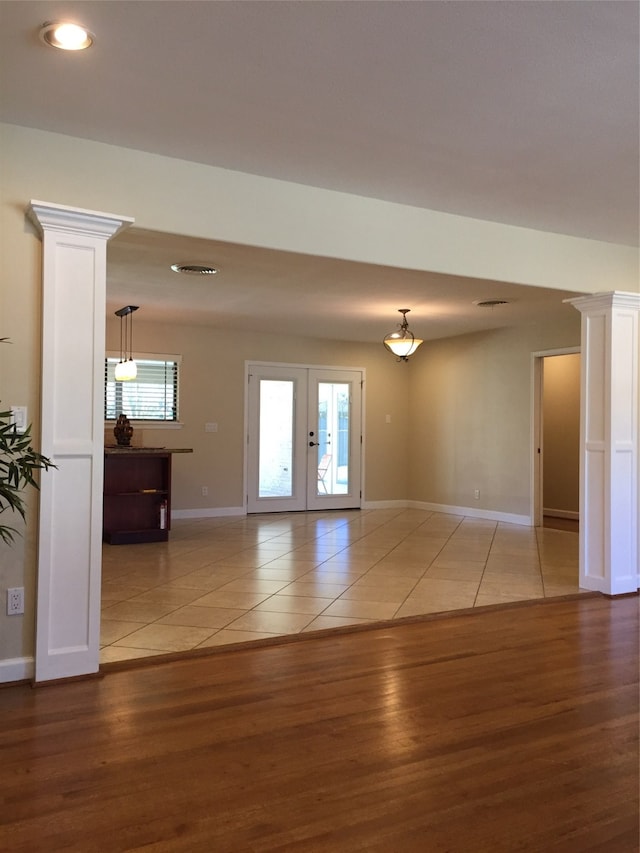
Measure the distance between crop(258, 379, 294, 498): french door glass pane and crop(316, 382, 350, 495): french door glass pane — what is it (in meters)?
0.46

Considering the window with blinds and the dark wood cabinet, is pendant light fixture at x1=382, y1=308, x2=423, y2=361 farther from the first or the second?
the window with blinds

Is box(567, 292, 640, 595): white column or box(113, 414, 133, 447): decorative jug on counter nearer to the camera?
box(567, 292, 640, 595): white column

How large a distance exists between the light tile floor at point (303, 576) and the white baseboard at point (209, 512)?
0.33 metres

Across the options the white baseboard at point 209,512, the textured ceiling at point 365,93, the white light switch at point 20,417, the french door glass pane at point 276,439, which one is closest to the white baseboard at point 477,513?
the french door glass pane at point 276,439

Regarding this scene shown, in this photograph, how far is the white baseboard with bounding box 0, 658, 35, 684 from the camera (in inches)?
118

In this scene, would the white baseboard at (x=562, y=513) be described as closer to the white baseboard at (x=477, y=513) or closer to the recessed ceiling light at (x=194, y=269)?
the white baseboard at (x=477, y=513)

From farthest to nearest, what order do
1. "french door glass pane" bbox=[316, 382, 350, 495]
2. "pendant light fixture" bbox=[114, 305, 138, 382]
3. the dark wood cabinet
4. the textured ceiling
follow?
"french door glass pane" bbox=[316, 382, 350, 495], "pendant light fixture" bbox=[114, 305, 138, 382], the dark wood cabinet, the textured ceiling

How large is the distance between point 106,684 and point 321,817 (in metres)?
1.44

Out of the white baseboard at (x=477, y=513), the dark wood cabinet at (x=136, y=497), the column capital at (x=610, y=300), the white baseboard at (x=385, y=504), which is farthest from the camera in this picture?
the white baseboard at (x=385, y=504)

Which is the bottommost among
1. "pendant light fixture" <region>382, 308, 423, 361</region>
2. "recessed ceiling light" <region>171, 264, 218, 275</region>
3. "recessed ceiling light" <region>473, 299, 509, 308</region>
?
"pendant light fixture" <region>382, 308, 423, 361</region>

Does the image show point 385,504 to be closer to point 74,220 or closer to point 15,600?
point 15,600

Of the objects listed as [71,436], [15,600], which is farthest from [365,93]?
[15,600]

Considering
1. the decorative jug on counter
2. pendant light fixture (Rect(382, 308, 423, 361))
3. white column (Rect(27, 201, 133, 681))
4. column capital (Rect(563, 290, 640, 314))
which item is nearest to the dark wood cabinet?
the decorative jug on counter

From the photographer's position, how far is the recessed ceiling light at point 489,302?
19.8ft
